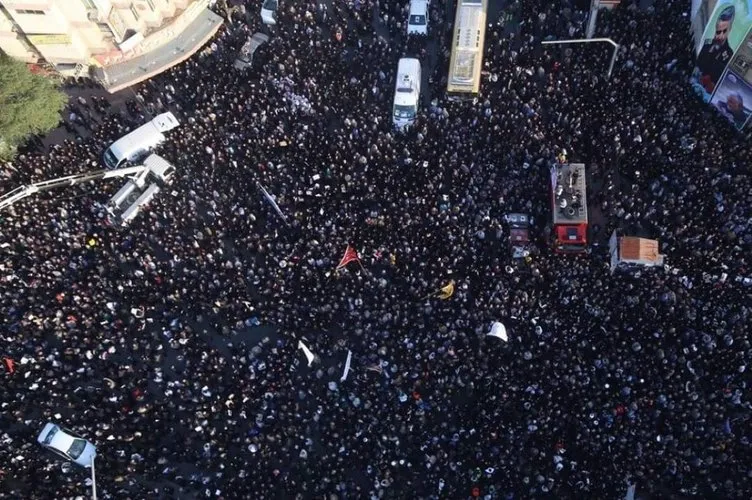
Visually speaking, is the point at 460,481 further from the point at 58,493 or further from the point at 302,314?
the point at 58,493

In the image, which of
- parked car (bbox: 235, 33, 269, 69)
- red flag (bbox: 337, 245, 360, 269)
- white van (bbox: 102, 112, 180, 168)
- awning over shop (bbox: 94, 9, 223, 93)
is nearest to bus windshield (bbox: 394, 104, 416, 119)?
red flag (bbox: 337, 245, 360, 269)

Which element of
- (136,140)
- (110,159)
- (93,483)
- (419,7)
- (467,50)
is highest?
(419,7)

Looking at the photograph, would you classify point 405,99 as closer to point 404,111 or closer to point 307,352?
point 404,111

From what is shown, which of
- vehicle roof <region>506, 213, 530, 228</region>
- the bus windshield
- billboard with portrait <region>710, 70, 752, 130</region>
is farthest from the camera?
the bus windshield

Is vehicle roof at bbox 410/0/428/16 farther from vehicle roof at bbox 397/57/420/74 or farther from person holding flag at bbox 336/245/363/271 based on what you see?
person holding flag at bbox 336/245/363/271

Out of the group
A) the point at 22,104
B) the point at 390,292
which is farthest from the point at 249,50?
the point at 390,292
